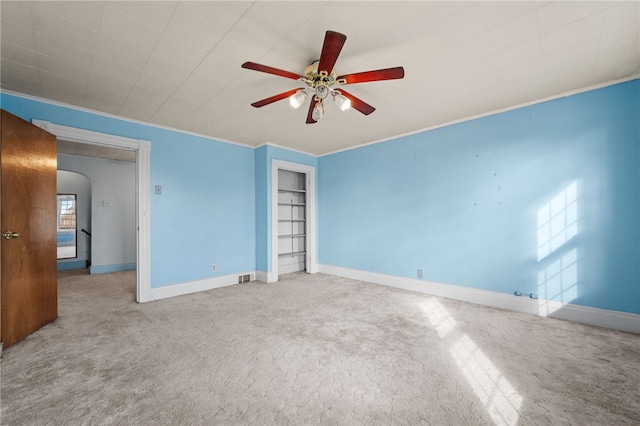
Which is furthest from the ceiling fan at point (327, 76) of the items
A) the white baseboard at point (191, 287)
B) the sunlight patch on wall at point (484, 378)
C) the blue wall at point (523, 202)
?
the white baseboard at point (191, 287)

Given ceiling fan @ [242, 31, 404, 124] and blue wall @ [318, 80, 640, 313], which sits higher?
ceiling fan @ [242, 31, 404, 124]

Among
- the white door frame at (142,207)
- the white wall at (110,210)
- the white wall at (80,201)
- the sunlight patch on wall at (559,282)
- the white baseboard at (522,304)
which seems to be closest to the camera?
the white baseboard at (522,304)

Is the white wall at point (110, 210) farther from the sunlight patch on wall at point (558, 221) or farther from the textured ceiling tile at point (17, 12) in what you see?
the sunlight patch on wall at point (558, 221)

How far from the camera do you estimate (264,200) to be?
490 cm

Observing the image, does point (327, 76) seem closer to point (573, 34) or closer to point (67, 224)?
point (573, 34)

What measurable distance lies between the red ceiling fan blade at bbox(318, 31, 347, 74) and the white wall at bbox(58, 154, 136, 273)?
21.9 feet

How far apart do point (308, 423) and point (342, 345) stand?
96 centimetres

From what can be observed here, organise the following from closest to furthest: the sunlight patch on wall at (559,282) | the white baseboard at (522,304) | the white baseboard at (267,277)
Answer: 1. the white baseboard at (522,304)
2. the sunlight patch on wall at (559,282)
3. the white baseboard at (267,277)

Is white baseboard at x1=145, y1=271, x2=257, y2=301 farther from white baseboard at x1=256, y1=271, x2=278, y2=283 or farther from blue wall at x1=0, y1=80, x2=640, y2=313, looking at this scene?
white baseboard at x1=256, y1=271, x2=278, y2=283

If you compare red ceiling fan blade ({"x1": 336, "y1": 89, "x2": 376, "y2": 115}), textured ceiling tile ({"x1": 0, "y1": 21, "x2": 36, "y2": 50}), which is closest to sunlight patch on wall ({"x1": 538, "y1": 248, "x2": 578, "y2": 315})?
red ceiling fan blade ({"x1": 336, "y1": 89, "x2": 376, "y2": 115})

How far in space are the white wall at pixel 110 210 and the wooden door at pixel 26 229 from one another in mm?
3594

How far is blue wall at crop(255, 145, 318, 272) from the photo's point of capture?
484cm

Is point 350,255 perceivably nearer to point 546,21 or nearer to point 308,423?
point 308,423

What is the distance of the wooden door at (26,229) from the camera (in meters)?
2.35
